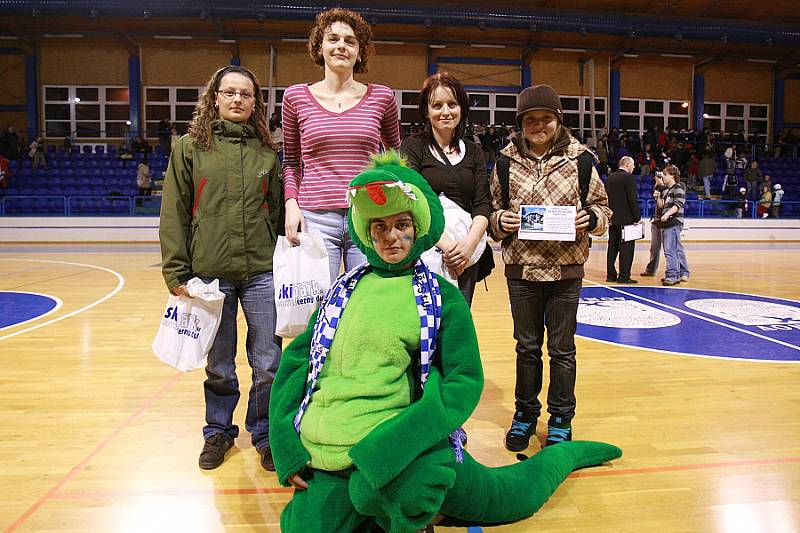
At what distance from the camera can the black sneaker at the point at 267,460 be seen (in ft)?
7.74

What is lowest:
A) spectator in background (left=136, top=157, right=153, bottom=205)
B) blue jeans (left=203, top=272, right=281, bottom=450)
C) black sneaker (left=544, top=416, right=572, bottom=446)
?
black sneaker (left=544, top=416, right=572, bottom=446)

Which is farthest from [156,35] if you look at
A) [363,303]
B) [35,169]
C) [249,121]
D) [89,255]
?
[363,303]

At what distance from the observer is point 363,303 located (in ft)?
5.03

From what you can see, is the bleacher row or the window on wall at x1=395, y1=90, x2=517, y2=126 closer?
the bleacher row

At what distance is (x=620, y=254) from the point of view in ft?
24.3

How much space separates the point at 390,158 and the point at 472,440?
1564 mm

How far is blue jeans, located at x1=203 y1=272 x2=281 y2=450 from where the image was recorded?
7.84 feet

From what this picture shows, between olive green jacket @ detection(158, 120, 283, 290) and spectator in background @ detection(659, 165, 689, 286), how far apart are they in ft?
20.7

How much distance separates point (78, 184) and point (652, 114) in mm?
18333

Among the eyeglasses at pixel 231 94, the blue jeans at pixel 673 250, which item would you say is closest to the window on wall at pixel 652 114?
the blue jeans at pixel 673 250

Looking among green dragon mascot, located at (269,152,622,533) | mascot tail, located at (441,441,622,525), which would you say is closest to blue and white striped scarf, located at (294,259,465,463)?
green dragon mascot, located at (269,152,622,533)

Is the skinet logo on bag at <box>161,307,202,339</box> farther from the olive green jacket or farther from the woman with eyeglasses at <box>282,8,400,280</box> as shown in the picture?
the woman with eyeglasses at <box>282,8,400,280</box>

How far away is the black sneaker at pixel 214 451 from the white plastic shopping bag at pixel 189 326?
0.37 m

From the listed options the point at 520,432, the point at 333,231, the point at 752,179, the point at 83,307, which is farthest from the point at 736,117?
the point at 333,231
